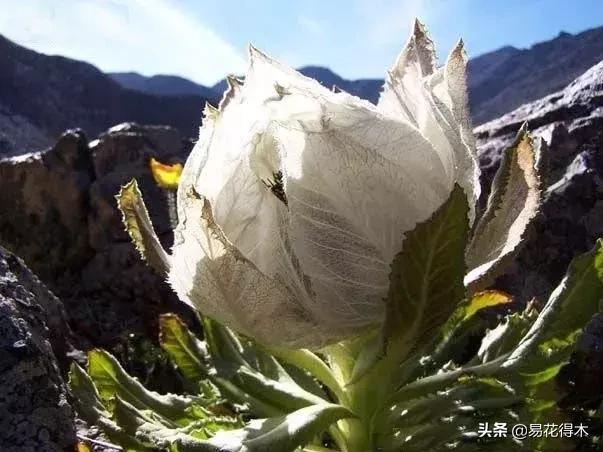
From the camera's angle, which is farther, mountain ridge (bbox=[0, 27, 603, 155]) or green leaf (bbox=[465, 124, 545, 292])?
mountain ridge (bbox=[0, 27, 603, 155])

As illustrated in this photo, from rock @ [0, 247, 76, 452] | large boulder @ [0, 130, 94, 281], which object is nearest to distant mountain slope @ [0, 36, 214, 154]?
large boulder @ [0, 130, 94, 281]

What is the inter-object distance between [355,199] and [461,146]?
24cm

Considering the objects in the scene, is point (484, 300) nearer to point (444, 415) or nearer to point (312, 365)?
point (444, 415)

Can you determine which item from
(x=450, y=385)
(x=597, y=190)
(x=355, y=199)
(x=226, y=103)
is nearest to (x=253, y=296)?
(x=355, y=199)

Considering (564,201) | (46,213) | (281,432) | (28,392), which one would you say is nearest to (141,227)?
(28,392)

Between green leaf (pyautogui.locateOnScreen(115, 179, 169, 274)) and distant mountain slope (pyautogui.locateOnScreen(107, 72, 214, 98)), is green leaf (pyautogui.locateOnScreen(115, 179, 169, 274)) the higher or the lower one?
the lower one

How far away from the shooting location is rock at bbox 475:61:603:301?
225 centimetres

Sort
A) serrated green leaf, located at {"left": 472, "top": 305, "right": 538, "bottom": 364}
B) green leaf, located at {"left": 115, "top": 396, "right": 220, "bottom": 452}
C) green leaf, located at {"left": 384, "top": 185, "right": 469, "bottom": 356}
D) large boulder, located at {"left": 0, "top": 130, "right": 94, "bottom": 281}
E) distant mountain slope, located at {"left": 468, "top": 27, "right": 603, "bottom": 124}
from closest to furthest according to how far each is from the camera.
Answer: green leaf, located at {"left": 384, "top": 185, "right": 469, "bottom": 356} → green leaf, located at {"left": 115, "top": 396, "right": 220, "bottom": 452} → serrated green leaf, located at {"left": 472, "top": 305, "right": 538, "bottom": 364} → large boulder, located at {"left": 0, "top": 130, "right": 94, "bottom": 281} → distant mountain slope, located at {"left": 468, "top": 27, "right": 603, "bottom": 124}

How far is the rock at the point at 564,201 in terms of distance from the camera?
2.25 metres

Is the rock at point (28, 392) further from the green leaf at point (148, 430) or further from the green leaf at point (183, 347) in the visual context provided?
the green leaf at point (183, 347)

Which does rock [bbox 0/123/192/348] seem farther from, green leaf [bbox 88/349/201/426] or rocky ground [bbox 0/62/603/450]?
green leaf [bbox 88/349/201/426]

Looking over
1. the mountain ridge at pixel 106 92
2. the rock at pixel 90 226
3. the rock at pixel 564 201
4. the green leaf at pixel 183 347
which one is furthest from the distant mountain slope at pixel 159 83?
the green leaf at pixel 183 347

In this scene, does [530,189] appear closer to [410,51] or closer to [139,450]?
[410,51]

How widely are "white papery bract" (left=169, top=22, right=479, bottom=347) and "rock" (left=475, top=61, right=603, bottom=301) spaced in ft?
→ 3.45
